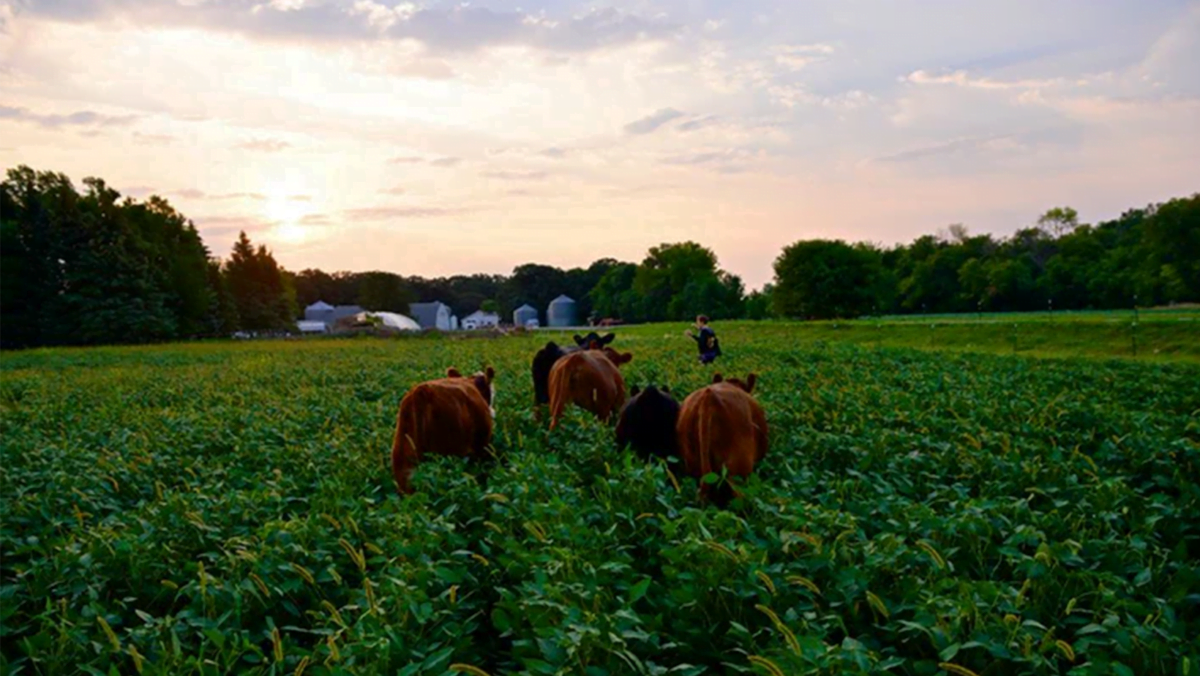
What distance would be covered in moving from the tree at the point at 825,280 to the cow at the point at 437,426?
56381mm

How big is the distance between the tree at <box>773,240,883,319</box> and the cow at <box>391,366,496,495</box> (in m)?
56.4

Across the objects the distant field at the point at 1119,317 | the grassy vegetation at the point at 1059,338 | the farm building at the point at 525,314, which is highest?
the farm building at the point at 525,314

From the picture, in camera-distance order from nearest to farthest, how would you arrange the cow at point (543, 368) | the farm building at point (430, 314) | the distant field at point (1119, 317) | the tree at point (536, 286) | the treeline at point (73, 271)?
the cow at point (543, 368) → the distant field at point (1119, 317) → the treeline at point (73, 271) → the farm building at point (430, 314) → the tree at point (536, 286)

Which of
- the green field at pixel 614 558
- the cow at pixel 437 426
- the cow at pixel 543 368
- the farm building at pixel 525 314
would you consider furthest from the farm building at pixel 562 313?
the green field at pixel 614 558

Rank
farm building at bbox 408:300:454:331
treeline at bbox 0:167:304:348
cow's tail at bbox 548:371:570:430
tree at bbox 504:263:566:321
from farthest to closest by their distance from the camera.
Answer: tree at bbox 504:263:566:321 < farm building at bbox 408:300:454:331 < treeline at bbox 0:167:304:348 < cow's tail at bbox 548:371:570:430

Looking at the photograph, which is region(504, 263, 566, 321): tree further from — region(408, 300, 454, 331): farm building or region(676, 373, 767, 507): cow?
region(676, 373, 767, 507): cow

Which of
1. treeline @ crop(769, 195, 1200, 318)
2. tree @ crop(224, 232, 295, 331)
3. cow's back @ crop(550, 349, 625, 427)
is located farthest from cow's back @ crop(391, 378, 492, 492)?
tree @ crop(224, 232, 295, 331)

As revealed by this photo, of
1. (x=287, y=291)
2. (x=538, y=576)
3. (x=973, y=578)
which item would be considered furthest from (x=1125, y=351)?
(x=287, y=291)

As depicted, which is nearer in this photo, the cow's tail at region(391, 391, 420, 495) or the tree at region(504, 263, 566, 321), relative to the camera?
the cow's tail at region(391, 391, 420, 495)

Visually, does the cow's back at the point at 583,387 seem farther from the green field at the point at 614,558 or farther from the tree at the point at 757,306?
the tree at the point at 757,306

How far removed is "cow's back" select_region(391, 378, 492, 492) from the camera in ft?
24.5

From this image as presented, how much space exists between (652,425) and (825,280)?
185 feet

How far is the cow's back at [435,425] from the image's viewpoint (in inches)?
294

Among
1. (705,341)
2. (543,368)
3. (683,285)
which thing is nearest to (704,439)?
(543,368)
